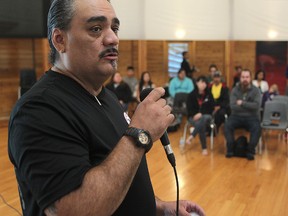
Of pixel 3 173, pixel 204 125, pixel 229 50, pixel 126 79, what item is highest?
pixel 229 50

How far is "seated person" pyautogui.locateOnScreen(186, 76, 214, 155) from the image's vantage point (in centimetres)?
644

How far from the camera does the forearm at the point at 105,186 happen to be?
909 millimetres

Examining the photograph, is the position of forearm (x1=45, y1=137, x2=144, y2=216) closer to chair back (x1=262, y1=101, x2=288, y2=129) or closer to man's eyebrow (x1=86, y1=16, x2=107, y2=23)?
man's eyebrow (x1=86, y1=16, x2=107, y2=23)

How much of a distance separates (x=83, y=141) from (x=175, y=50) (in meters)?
11.5

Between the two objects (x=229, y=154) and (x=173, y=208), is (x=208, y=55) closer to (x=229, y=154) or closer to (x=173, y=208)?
(x=229, y=154)

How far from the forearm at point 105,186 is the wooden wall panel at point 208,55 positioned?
11.7 metres

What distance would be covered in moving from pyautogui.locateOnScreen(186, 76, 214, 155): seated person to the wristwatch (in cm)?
543

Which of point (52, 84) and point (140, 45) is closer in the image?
point (52, 84)

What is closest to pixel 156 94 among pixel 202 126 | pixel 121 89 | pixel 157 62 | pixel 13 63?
pixel 202 126

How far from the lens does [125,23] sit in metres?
6.20

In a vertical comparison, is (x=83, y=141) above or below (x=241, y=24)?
below

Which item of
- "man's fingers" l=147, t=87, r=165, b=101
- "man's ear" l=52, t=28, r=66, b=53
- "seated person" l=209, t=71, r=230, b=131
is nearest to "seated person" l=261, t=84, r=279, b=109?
"seated person" l=209, t=71, r=230, b=131

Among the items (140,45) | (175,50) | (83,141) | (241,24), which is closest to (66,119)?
(83,141)

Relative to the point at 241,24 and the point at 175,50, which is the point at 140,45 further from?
the point at 241,24
